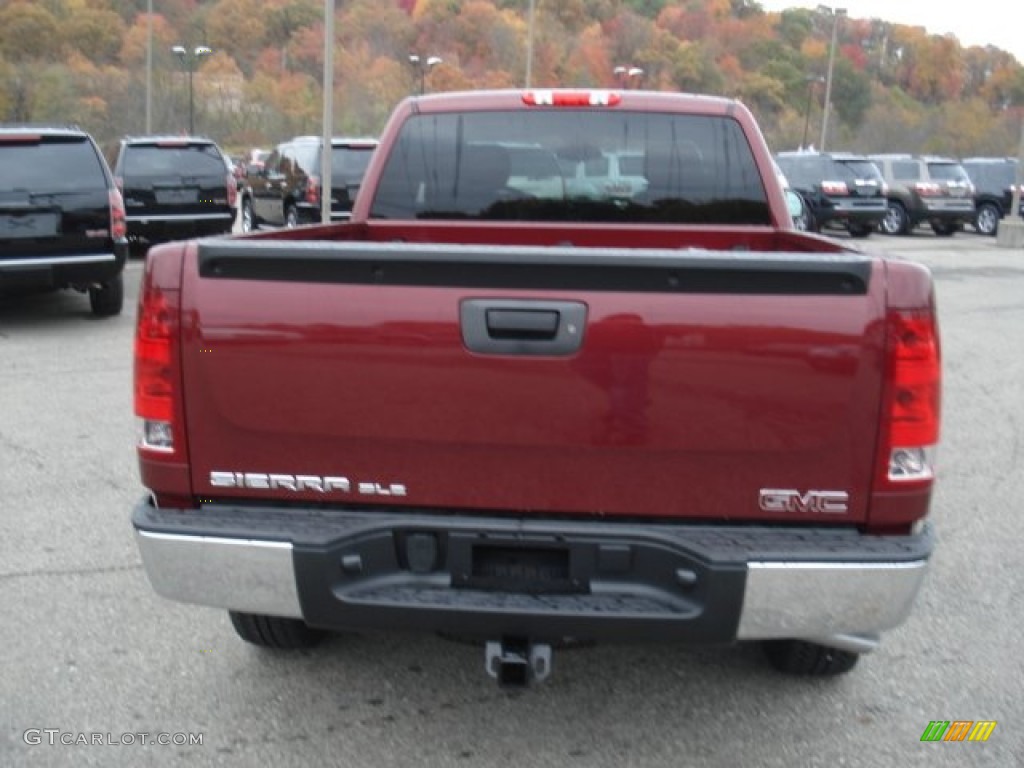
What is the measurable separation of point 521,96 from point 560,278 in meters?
2.27

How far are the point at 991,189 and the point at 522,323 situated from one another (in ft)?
96.5

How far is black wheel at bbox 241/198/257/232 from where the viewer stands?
835 inches

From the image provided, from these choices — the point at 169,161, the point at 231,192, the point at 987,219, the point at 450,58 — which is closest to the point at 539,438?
the point at 231,192

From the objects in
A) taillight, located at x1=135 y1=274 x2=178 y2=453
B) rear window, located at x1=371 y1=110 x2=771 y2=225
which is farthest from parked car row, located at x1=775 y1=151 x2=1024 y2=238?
taillight, located at x1=135 y1=274 x2=178 y2=453

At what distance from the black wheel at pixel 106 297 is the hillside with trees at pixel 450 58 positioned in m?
42.9

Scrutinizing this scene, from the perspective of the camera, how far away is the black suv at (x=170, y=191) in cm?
1561

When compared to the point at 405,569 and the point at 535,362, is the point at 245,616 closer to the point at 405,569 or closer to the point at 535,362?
the point at 405,569

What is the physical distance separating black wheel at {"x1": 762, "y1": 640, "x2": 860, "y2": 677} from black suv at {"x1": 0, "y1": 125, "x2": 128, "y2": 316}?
8.45 m

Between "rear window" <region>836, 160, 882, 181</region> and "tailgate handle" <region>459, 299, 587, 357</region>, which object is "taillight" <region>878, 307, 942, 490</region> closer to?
"tailgate handle" <region>459, 299, 587, 357</region>

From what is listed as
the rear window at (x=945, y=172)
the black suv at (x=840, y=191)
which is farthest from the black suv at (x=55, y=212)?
the rear window at (x=945, y=172)

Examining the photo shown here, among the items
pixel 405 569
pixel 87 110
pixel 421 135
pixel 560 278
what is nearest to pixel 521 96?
pixel 421 135

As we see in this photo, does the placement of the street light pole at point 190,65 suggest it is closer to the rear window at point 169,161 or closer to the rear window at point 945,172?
the rear window at point 945,172

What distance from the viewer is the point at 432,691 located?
12.9 ft

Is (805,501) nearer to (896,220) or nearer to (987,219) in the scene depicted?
(896,220)
